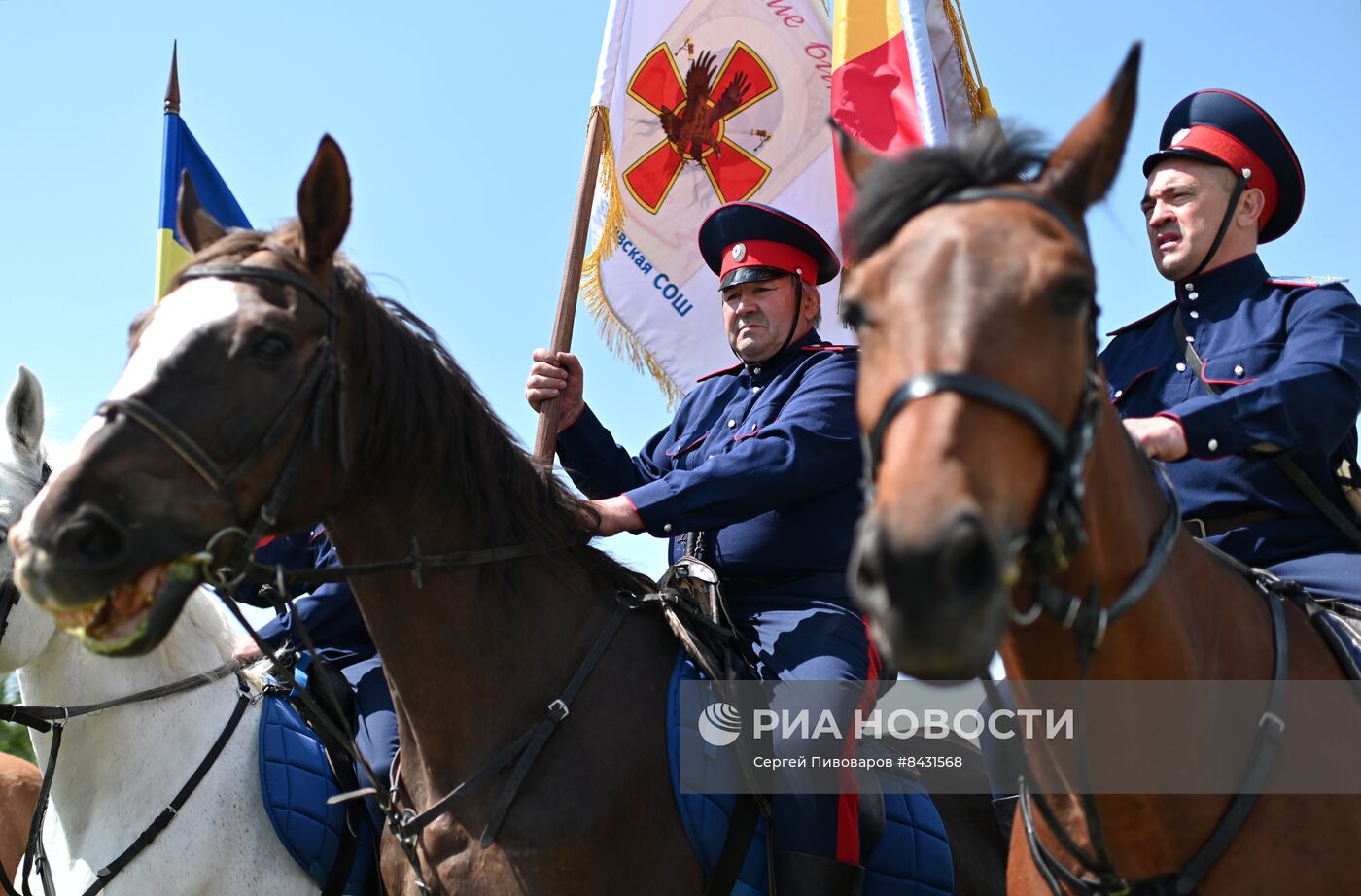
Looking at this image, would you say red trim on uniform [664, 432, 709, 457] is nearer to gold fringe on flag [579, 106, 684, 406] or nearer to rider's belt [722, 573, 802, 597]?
rider's belt [722, 573, 802, 597]

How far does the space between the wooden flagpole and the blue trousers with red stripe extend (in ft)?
3.83

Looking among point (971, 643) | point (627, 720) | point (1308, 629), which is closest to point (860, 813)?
point (627, 720)

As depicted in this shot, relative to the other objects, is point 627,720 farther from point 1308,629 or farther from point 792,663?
point 1308,629

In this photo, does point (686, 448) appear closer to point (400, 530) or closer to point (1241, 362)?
point (400, 530)

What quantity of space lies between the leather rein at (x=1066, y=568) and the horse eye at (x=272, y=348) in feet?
6.41

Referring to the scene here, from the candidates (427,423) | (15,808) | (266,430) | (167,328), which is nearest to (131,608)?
(266,430)

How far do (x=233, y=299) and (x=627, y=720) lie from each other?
1.89 m

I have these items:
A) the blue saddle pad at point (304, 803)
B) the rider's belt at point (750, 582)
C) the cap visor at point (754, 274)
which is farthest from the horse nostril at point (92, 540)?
the cap visor at point (754, 274)

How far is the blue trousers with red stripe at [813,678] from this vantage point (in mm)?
4250

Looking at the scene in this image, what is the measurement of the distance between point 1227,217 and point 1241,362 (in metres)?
0.72

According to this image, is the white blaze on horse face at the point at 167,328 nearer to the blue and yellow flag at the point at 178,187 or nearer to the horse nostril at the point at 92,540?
the horse nostril at the point at 92,540

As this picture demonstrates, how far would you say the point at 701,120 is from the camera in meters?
7.65

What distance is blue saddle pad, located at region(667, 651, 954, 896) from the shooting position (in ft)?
13.5

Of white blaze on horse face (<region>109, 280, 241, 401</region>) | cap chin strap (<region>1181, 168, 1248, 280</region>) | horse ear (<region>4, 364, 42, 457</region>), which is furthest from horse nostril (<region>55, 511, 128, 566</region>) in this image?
cap chin strap (<region>1181, 168, 1248, 280</region>)
